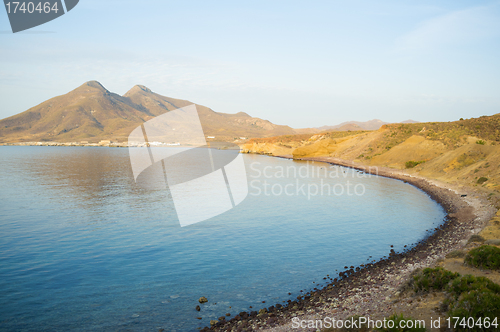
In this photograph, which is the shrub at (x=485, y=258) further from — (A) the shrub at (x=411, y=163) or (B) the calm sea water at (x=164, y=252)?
(A) the shrub at (x=411, y=163)

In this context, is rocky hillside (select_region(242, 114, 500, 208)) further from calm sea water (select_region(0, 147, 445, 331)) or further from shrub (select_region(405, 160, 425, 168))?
calm sea water (select_region(0, 147, 445, 331))

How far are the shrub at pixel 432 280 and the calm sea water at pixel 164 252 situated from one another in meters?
4.98

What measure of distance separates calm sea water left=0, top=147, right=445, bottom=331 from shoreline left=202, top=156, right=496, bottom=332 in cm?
92

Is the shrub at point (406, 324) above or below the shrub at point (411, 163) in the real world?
above

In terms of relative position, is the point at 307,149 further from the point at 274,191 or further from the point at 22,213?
the point at 22,213

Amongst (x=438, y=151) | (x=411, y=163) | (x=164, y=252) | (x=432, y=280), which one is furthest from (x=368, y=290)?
(x=438, y=151)

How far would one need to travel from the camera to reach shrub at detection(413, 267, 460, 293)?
9.58 m

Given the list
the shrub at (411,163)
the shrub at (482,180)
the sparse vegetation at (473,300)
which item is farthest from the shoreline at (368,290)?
the shrub at (411,163)

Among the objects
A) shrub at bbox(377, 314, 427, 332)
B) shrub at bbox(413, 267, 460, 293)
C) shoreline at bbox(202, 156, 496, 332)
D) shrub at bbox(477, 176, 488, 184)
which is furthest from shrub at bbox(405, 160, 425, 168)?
shrub at bbox(377, 314, 427, 332)

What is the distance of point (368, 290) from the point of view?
12.2 meters

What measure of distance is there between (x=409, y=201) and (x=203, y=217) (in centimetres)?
2358

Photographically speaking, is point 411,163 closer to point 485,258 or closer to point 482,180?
point 482,180

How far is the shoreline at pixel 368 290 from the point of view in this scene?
10180 mm

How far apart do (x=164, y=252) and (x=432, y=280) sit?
13969 mm
